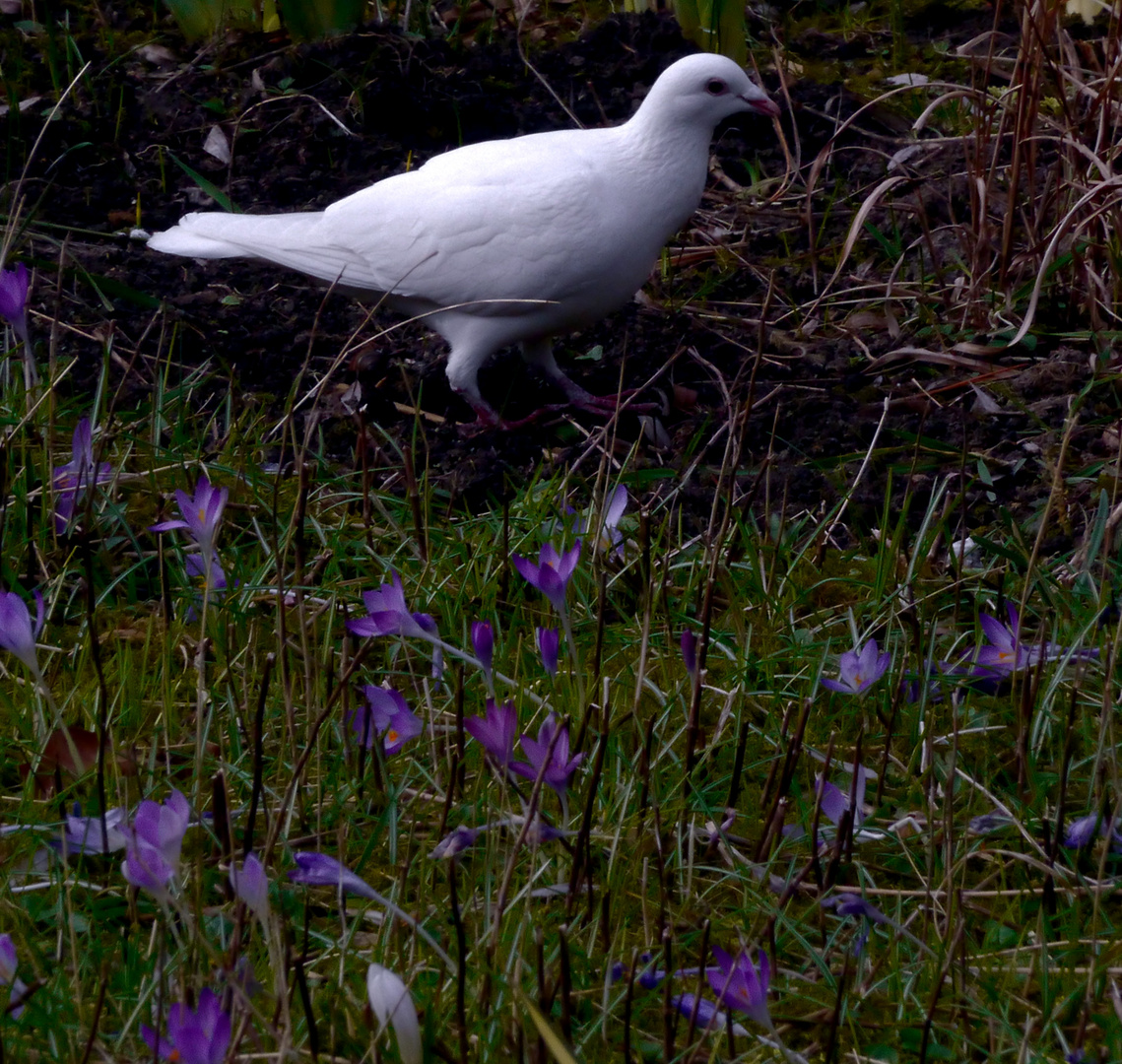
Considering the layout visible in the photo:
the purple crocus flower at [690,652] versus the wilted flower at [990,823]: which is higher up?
the purple crocus flower at [690,652]

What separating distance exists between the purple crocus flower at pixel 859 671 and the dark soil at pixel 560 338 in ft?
1.50

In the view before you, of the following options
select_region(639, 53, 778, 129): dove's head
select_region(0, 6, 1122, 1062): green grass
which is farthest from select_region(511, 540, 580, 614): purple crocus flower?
select_region(639, 53, 778, 129): dove's head

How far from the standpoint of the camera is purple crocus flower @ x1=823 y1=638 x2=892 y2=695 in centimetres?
198

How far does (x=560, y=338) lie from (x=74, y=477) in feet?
5.59

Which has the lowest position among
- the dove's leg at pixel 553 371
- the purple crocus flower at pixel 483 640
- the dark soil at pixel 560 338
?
the dove's leg at pixel 553 371

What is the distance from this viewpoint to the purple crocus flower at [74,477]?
7.73 feet

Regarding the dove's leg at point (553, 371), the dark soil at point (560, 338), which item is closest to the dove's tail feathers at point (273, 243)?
the dark soil at point (560, 338)

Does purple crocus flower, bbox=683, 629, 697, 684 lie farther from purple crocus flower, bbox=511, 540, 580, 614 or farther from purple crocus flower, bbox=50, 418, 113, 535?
purple crocus flower, bbox=50, 418, 113, 535

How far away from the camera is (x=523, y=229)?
3.37m

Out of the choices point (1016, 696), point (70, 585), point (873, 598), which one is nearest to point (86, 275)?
point (70, 585)

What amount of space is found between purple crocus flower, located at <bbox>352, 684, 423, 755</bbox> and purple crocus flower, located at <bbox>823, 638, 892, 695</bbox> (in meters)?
0.57

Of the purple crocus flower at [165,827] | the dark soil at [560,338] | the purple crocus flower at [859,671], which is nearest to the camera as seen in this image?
the purple crocus flower at [165,827]

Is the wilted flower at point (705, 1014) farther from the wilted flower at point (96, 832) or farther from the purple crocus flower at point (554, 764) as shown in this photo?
the wilted flower at point (96, 832)

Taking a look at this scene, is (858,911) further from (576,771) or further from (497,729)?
(576,771)
